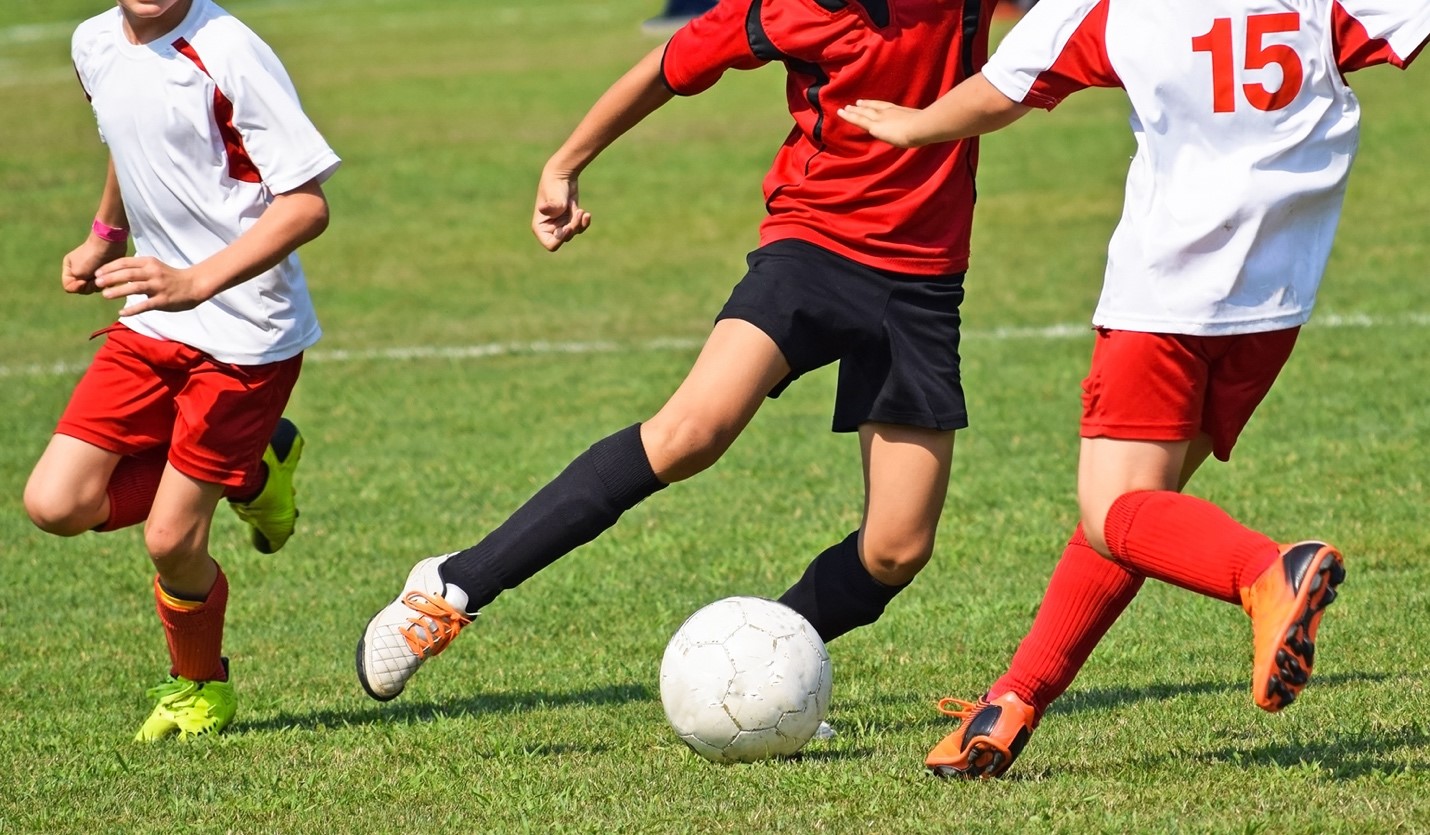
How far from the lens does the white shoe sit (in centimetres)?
442

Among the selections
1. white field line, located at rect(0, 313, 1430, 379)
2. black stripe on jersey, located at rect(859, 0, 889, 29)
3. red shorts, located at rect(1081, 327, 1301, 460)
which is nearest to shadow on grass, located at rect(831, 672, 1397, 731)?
red shorts, located at rect(1081, 327, 1301, 460)

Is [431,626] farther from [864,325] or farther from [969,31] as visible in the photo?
[969,31]

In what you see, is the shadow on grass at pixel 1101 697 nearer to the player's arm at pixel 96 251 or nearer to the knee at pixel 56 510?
the knee at pixel 56 510

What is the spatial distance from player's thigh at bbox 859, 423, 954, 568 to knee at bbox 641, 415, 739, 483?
39 centimetres

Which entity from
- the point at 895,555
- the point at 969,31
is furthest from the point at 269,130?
the point at 895,555

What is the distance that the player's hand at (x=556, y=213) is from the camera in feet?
15.5

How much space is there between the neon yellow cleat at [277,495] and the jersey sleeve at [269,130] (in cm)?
104

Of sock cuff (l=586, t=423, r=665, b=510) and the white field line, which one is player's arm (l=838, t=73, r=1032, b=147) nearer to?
sock cuff (l=586, t=423, r=665, b=510)

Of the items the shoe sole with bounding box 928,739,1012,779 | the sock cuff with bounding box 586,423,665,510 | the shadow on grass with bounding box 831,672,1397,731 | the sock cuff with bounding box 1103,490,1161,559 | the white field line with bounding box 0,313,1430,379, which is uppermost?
the sock cuff with bounding box 1103,490,1161,559

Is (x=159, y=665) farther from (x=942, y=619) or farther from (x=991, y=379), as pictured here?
(x=991, y=379)

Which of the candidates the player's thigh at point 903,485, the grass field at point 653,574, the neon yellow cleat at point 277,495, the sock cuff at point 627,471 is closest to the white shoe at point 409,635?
the grass field at point 653,574

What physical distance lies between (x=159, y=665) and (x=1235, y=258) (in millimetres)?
3605

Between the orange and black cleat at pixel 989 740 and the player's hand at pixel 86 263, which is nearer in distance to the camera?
the orange and black cleat at pixel 989 740

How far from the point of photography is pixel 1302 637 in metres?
3.39
